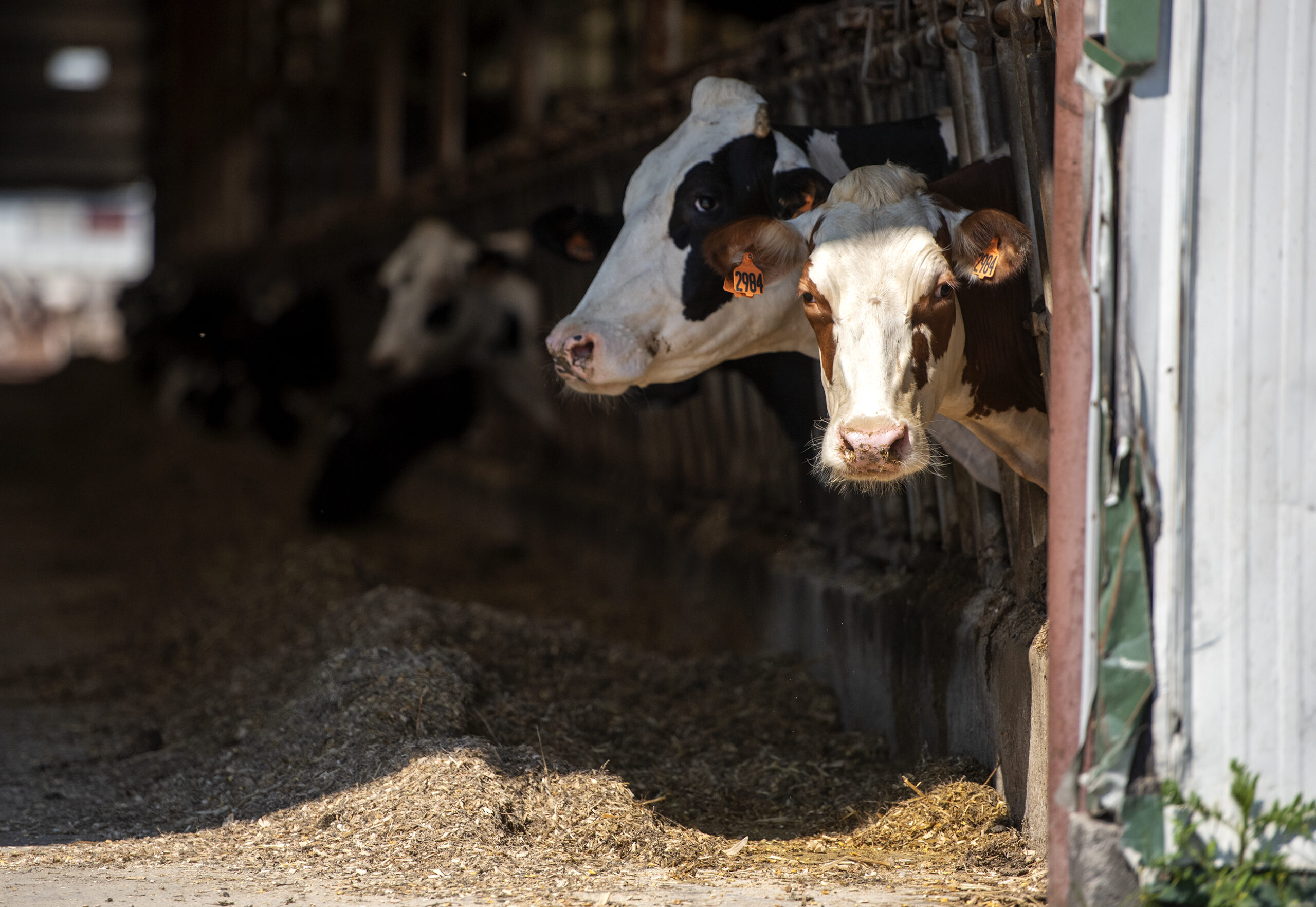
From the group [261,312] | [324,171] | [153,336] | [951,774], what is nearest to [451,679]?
[951,774]

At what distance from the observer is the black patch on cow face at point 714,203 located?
4.18 metres

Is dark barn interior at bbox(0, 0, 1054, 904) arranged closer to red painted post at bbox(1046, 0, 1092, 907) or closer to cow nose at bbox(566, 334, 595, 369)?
red painted post at bbox(1046, 0, 1092, 907)

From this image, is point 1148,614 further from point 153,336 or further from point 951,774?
point 153,336

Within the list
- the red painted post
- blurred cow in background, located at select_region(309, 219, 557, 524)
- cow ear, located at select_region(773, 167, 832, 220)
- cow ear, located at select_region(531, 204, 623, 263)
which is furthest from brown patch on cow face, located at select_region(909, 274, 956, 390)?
blurred cow in background, located at select_region(309, 219, 557, 524)

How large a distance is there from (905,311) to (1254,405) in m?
0.78

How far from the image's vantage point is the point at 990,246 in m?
3.32

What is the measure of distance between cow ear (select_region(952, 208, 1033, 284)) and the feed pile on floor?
1378 mm

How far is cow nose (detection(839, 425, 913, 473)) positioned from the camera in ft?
10.2

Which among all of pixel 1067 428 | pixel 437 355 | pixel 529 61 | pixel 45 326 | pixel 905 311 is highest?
pixel 529 61

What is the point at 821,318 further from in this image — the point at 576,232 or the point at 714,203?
the point at 576,232

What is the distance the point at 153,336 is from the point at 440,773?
13.0 meters

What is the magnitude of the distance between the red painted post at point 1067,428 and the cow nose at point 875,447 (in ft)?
1.13

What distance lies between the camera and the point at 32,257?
53.0 m

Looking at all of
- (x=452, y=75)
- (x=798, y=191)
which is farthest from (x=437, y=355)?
(x=798, y=191)
